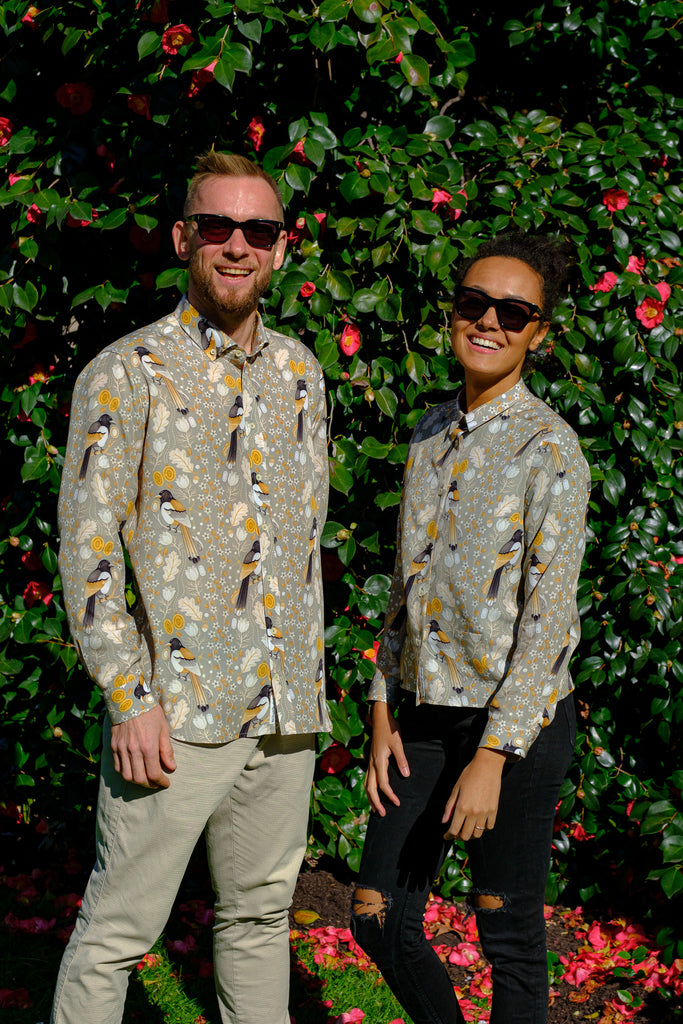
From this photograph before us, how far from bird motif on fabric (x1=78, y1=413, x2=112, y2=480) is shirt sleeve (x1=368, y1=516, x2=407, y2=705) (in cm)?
69

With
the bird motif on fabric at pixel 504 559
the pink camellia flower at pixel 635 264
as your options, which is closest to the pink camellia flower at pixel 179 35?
the pink camellia flower at pixel 635 264

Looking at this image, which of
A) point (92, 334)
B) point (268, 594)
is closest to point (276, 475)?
point (268, 594)

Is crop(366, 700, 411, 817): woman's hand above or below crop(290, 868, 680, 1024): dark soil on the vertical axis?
above

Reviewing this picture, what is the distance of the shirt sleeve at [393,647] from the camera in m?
2.21

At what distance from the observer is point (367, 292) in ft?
9.20

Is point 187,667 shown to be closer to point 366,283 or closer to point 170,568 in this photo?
point 170,568

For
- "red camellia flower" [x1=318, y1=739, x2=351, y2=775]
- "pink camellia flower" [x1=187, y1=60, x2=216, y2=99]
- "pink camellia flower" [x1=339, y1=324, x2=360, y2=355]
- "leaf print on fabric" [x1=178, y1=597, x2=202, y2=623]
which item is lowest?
"red camellia flower" [x1=318, y1=739, x2=351, y2=775]

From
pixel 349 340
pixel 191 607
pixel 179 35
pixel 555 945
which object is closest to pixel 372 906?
pixel 191 607

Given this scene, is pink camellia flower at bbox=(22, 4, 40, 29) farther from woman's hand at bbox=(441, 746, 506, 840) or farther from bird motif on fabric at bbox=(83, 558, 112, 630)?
woman's hand at bbox=(441, 746, 506, 840)

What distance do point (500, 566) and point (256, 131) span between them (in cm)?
158

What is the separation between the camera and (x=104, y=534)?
1.86 m

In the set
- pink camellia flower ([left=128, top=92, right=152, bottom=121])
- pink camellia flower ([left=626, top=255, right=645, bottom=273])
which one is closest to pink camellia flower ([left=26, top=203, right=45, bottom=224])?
pink camellia flower ([left=128, top=92, right=152, bottom=121])

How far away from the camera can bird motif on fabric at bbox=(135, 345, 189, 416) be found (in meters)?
1.92

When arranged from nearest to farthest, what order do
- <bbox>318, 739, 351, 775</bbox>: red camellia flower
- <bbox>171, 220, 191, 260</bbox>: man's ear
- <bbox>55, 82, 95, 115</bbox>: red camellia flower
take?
<bbox>171, 220, 191, 260</bbox>: man's ear, <bbox>55, 82, 95, 115</bbox>: red camellia flower, <bbox>318, 739, 351, 775</bbox>: red camellia flower
